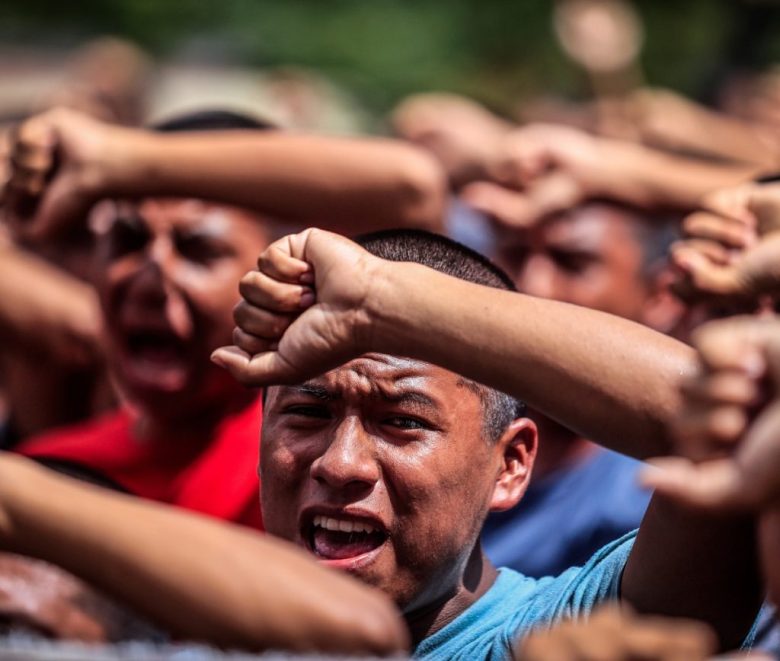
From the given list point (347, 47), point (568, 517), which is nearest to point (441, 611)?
point (568, 517)

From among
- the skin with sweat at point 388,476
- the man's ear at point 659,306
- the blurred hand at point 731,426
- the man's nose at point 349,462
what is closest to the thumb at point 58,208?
the skin with sweat at point 388,476

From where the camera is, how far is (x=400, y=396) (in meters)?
2.60

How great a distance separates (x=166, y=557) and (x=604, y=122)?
5842 mm

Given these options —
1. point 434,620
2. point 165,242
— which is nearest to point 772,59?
point 165,242

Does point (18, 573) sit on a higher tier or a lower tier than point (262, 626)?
lower

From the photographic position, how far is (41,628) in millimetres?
2014

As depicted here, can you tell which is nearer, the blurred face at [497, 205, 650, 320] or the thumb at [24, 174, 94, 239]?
the thumb at [24, 174, 94, 239]

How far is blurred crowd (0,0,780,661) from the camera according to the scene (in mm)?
1856

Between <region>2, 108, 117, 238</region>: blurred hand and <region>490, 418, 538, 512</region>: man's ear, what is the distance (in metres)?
1.18

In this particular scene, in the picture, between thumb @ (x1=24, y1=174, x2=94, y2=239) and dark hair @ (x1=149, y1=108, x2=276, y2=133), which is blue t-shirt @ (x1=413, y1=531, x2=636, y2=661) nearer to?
thumb @ (x1=24, y1=174, x2=94, y2=239)

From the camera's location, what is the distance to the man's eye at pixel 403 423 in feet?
8.57

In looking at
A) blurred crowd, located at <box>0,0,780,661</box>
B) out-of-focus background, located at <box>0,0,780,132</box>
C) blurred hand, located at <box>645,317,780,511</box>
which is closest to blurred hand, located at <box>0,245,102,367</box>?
blurred crowd, located at <box>0,0,780,661</box>

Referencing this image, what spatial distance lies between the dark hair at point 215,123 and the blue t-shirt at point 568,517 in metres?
1.12

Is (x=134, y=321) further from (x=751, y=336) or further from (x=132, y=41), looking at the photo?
(x=132, y=41)
